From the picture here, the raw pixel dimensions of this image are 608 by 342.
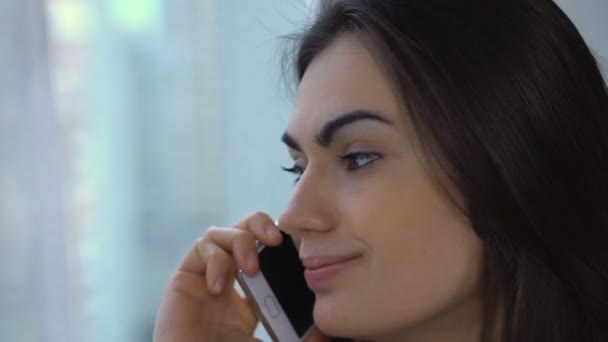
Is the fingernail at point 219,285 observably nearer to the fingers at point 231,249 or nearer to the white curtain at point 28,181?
the fingers at point 231,249

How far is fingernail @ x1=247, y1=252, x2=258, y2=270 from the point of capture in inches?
37.7

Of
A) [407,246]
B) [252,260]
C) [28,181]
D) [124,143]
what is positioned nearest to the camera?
[407,246]

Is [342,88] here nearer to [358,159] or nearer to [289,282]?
[358,159]

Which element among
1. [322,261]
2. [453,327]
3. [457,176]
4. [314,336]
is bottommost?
[314,336]

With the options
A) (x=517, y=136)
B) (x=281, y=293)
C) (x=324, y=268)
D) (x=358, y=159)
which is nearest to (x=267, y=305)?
(x=281, y=293)

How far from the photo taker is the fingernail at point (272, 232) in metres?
0.99

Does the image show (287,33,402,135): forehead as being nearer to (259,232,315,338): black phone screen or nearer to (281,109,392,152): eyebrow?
(281,109,392,152): eyebrow

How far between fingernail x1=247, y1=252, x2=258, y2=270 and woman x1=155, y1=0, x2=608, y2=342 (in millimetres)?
147

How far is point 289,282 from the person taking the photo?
1006 mm

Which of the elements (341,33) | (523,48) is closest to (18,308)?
(341,33)

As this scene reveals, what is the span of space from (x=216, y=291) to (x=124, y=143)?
0.41m

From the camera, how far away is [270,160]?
1.50m

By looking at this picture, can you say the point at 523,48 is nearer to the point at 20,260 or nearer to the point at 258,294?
the point at 258,294

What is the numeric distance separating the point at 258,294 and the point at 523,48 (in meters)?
0.50
